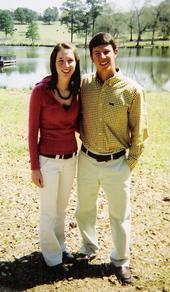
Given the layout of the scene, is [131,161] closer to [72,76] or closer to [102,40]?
[72,76]

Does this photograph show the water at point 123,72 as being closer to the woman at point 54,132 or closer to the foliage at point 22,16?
the woman at point 54,132

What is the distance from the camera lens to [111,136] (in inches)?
165

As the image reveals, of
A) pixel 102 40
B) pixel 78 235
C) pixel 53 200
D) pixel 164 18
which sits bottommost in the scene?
pixel 78 235

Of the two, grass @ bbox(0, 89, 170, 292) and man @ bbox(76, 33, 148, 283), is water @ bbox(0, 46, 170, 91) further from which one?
man @ bbox(76, 33, 148, 283)

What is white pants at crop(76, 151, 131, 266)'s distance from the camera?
14.0 ft

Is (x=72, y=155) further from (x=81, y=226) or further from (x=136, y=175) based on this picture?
(x=136, y=175)

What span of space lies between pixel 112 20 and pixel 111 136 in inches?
4494

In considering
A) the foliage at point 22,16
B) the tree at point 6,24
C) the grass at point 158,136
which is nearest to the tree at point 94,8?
the tree at point 6,24

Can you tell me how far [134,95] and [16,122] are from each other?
372 inches

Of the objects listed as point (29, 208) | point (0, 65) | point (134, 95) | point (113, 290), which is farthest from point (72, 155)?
point (0, 65)

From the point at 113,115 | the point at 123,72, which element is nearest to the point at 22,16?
the point at 123,72

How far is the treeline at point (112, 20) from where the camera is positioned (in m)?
106

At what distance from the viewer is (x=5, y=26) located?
13362 cm

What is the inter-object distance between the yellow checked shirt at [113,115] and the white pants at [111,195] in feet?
0.48
